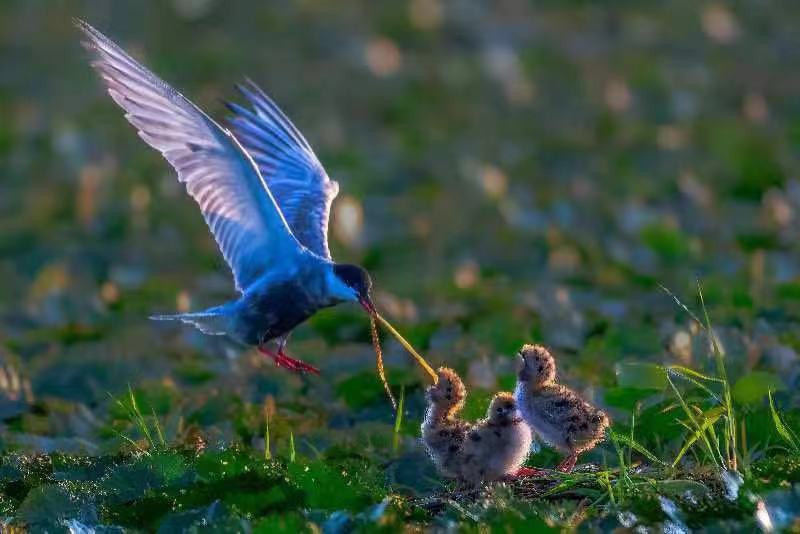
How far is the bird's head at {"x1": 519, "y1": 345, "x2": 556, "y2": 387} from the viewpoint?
6466mm

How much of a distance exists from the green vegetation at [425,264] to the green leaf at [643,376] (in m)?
0.02

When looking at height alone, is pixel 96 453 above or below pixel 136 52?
above

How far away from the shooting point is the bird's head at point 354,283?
7.02 m

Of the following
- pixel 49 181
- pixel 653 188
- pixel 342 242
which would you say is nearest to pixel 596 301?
pixel 342 242

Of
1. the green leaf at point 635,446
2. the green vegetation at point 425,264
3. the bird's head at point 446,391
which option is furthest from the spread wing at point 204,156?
the green leaf at point 635,446

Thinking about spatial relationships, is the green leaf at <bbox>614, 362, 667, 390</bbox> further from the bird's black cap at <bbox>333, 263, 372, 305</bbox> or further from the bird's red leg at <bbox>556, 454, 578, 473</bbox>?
the bird's black cap at <bbox>333, 263, 372, 305</bbox>

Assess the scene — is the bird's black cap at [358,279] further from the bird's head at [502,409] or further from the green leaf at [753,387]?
the green leaf at [753,387]

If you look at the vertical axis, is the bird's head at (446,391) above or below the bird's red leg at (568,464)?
above

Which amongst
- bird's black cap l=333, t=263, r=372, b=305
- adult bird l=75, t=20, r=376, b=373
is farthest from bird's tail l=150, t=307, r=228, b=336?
bird's black cap l=333, t=263, r=372, b=305

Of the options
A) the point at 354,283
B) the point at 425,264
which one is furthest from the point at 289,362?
the point at 425,264

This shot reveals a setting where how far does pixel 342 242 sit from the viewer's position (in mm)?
12477

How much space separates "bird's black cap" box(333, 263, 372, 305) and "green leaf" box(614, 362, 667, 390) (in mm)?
1001

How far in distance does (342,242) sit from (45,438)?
5306 mm

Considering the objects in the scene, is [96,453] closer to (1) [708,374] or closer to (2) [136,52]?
(1) [708,374]
